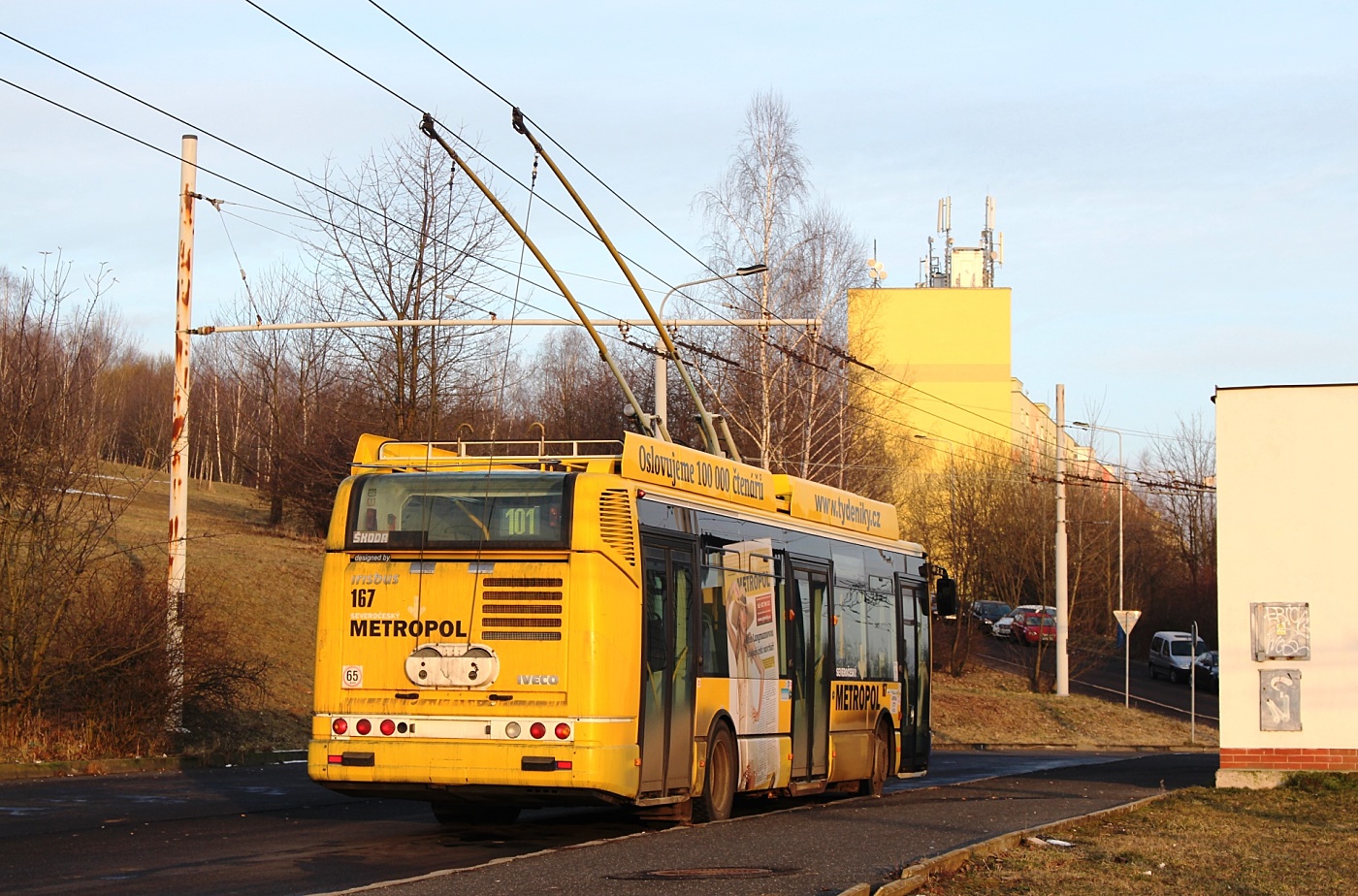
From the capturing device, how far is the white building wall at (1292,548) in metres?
18.8

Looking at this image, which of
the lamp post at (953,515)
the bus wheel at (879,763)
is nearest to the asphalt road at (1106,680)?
the lamp post at (953,515)

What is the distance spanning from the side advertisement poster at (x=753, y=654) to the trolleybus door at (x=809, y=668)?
56 centimetres

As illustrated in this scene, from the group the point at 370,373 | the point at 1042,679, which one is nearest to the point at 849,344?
the point at 1042,679

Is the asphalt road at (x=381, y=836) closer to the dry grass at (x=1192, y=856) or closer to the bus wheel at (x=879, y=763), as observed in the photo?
the bus wheel at (x=879, y=763)

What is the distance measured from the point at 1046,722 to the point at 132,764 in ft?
77.7

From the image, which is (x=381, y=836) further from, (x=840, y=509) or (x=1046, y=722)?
(x=1046, y=722)

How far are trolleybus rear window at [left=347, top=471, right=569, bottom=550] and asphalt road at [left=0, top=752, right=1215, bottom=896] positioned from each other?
7.79 feet

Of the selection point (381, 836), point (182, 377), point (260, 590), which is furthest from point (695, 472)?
point (260, 590)

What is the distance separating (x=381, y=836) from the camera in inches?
537

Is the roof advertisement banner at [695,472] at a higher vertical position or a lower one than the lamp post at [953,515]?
lower

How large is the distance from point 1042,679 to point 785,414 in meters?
11.5

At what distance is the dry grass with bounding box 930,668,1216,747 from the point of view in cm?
3728

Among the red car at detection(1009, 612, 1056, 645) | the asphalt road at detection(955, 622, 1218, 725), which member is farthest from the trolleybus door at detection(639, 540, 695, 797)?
the red car at detection(1009, 612, 1056, 645)

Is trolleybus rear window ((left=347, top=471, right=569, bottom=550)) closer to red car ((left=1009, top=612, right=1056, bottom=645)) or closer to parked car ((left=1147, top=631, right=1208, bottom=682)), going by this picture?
red car ((left=1009, top=612, right=1056, bottom=645))
